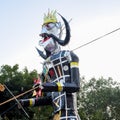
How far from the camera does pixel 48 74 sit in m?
7.91

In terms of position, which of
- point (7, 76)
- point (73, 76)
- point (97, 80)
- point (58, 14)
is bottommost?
point (73, 76)

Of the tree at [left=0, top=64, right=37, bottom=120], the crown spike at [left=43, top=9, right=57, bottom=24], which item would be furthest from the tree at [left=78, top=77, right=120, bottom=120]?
the crown spike at [left=43, top=9, right=57, bottom=24]

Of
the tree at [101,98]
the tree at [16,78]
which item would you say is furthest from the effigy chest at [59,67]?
the tree at [101,98]

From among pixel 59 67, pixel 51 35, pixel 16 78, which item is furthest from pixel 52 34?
pixel 16 78

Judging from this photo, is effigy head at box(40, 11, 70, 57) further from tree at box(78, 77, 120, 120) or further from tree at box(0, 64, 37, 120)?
tree at box(78, 77, 120, 120)

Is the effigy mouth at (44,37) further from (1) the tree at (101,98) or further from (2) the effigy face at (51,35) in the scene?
(1) the tree at (101,98)

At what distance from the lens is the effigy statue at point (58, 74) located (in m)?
7.36

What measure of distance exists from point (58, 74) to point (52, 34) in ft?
2.92

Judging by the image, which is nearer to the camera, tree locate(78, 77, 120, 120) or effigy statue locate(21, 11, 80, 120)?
effigy statue locate(21, 11, 80, 120)

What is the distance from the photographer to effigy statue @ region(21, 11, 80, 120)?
24.1ft

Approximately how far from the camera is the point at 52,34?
8.09 m

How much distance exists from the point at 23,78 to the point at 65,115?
38.5 feet

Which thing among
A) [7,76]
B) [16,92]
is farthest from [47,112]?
[7,76]

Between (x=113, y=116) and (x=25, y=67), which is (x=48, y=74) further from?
(x=113, y=116)
